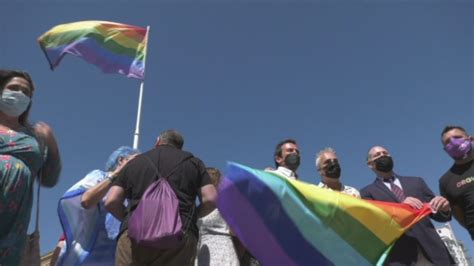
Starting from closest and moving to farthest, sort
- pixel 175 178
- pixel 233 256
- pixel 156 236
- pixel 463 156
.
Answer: pixel 156 236 → pixel 175 178 → pixel 233 256 → pixel 463 156

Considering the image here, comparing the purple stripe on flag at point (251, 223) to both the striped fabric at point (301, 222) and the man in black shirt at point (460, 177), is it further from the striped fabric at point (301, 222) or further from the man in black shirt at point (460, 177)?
the man in black shirt at point (460, 177)

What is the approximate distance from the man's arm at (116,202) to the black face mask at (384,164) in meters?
2.84

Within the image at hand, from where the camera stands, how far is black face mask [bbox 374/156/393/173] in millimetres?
4996

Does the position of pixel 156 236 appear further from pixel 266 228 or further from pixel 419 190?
pixel 419 190

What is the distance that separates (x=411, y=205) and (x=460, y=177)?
1.05 m

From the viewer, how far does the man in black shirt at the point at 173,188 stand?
3410 millimetres

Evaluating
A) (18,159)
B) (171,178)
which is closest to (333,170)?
(171,178)

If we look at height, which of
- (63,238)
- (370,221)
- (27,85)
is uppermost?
(27,85)

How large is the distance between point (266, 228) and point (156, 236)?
3.98ft

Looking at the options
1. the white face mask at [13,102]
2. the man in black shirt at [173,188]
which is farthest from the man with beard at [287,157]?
the white face mask at [13,102]

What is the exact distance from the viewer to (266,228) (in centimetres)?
→ 410

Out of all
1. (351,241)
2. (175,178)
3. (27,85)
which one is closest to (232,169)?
(175,178)

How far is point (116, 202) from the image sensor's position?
3660mm

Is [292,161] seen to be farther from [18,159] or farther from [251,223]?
[18,159]
